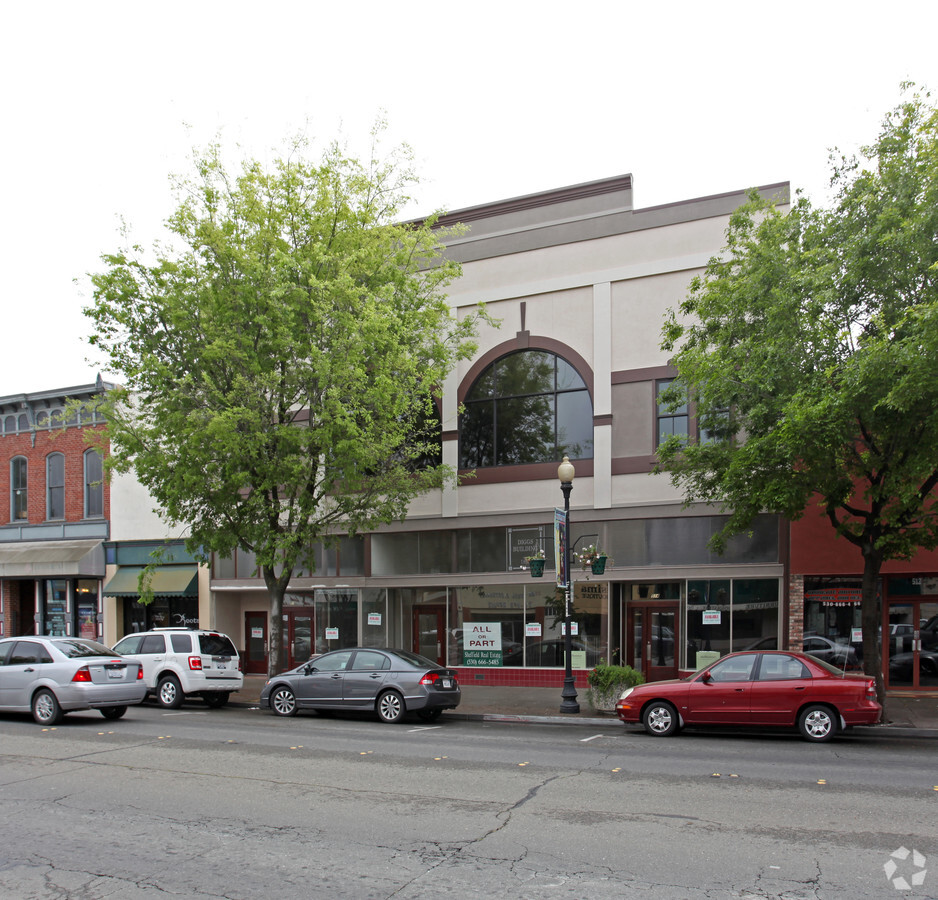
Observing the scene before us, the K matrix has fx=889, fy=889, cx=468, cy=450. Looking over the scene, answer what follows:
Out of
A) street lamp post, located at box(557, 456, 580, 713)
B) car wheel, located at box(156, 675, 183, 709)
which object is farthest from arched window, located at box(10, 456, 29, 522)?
street lamp post, located at box(557, 456, 580, 713)

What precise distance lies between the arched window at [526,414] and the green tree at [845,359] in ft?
16.5

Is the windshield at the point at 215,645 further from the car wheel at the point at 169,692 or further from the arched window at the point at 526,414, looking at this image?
the arched window at the point at 526,414

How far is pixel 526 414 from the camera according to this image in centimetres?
2203

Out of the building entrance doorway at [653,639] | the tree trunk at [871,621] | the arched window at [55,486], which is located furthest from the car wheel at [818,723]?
the arched window at [55,486]

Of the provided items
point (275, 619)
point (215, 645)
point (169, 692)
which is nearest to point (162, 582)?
point (275, 619)

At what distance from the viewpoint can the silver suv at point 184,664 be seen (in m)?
18.4

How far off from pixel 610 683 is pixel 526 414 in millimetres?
7695

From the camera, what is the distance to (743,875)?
6457 mm

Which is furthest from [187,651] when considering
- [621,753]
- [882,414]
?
[882,414]

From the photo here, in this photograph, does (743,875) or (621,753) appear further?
(621,753)

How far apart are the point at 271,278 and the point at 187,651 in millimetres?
7961

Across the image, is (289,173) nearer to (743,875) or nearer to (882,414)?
(882,414)

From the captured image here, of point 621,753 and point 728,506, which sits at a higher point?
point 728,506

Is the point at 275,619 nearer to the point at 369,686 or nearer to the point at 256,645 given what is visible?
the point at 369,686
